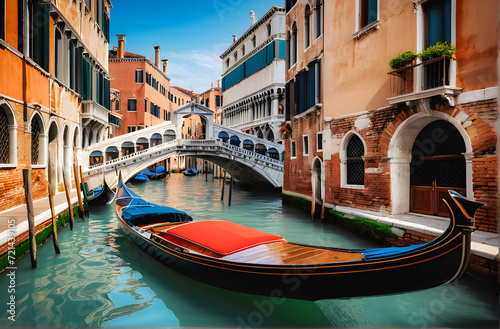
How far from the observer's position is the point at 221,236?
2992 millimetres

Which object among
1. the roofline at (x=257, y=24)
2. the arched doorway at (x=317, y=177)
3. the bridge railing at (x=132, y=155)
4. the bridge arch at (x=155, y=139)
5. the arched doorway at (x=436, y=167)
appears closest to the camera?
the arched doorway at (x=436, y=167)

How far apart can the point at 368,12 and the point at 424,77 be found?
1353 mm

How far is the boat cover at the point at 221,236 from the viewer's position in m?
2.81

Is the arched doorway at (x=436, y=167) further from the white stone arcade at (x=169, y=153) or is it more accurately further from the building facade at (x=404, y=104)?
the white stone arcade at (x=169, y=153)

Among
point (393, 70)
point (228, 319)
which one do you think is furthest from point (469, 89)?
point (228, 319)

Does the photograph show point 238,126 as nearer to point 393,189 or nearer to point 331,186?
point 331,186

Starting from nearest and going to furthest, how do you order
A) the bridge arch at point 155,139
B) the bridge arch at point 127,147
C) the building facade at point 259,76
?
the bridge arch at point 127,147 → the bridge arch at point 155,139 → the building facade at point 259,76

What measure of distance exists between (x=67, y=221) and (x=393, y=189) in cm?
444

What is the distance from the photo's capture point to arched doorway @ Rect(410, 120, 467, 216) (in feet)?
11.7

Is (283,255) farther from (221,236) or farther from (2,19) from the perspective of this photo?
(2,19)

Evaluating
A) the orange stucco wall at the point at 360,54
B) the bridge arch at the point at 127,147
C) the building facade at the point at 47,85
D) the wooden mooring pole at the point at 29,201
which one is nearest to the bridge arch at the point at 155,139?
the bridge arch at the point at 127,147

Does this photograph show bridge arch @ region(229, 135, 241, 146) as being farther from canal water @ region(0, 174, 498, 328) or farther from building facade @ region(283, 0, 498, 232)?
canal water @ region(0, 174, 498, 328)

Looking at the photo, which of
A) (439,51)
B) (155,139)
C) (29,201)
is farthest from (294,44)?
(155,139)

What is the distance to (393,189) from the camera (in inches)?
161
